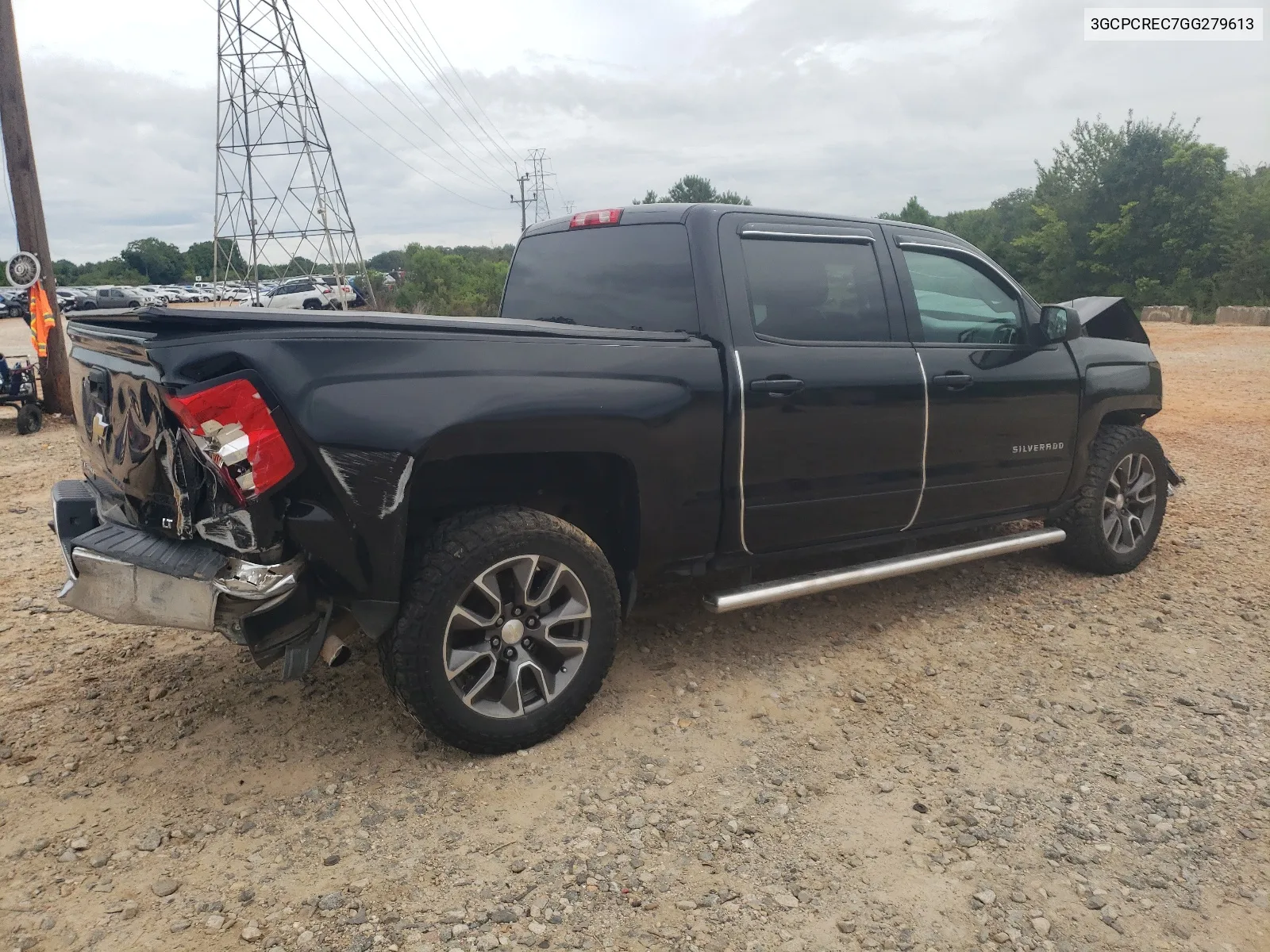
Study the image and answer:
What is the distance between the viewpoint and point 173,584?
2664 mm

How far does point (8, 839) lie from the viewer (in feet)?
8.75

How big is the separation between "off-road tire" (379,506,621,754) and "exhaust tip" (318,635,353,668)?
12 centimetres

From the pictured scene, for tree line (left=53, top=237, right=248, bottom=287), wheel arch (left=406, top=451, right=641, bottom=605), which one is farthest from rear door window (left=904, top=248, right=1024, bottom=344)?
tree line (left=53, top=237, right=248, bottom=287)

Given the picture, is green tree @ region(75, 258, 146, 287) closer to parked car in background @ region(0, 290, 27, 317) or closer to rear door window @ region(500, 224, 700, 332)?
parked car in background @ region(0, 290, 27, 317)

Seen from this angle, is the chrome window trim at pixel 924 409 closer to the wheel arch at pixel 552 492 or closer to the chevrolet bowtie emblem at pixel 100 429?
the wheel arch at pixel 552 492

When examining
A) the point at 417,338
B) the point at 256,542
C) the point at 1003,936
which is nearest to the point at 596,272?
the point at 417,338

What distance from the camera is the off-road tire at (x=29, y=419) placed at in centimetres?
969

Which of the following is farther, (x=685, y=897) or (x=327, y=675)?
(x=327, y=675)

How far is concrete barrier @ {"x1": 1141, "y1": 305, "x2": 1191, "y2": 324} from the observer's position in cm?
2241

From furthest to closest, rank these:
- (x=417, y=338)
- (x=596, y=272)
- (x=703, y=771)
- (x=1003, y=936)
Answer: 1. (x=596, y=272)
2. (x=703, y=771)
3. (x=417, y=338)
4. (x=1003, y=936)

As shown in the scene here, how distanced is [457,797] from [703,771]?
834 millimetres

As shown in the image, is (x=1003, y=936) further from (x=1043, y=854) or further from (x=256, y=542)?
(x=256, y=542)

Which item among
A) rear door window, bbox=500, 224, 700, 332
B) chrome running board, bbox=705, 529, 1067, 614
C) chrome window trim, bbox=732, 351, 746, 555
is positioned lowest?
chrome running board, bbox=705, 529, 1067, 614

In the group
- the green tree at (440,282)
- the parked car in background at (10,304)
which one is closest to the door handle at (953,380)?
the green tree at (440,282)
